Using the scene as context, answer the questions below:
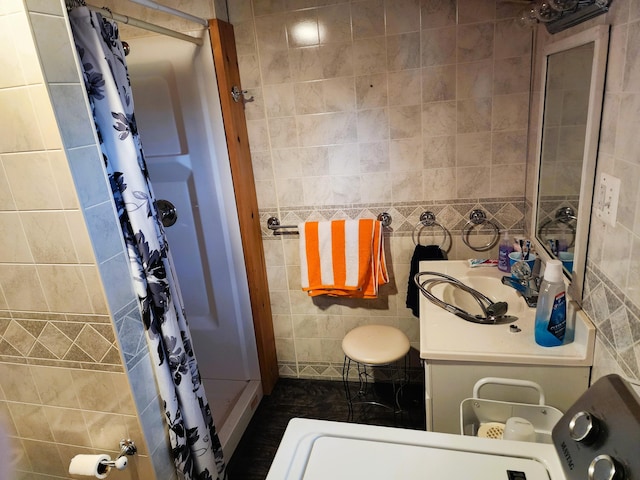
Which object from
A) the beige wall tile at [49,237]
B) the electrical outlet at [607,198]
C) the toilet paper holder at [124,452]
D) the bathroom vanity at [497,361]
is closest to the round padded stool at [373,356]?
the bathroom vanity at [497,361]

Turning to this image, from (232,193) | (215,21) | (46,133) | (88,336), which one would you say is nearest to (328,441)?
(88,336)

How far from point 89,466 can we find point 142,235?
2.33ft

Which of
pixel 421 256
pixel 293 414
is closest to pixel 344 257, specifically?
pixel 421 256

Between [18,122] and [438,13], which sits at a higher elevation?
[438,13]

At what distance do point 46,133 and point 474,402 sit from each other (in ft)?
4.37

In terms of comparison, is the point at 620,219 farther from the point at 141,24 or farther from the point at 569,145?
the point at 141,24

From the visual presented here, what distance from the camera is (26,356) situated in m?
1.30

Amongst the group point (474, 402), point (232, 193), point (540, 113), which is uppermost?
point (540, 113)

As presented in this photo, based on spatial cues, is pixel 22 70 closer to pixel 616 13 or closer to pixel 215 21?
pixel 215 21

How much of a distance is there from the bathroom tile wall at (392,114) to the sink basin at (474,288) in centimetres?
34

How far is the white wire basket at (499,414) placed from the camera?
110 cm

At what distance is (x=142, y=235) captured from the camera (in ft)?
4.08

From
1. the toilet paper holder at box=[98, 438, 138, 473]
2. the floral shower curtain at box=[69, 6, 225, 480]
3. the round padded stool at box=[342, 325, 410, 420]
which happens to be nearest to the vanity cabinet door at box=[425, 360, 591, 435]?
the round padded stool at box=[342, 325, 410, 420]

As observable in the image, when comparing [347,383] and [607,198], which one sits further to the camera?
[347,383]
